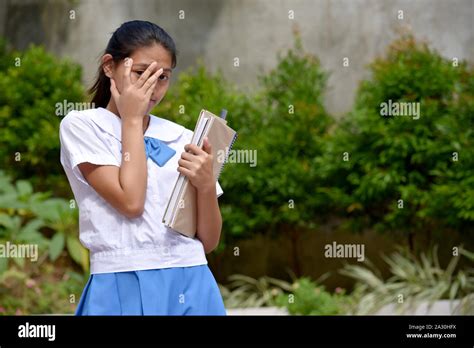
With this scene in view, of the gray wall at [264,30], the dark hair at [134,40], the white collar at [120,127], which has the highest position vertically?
the gray wall at [264,30]

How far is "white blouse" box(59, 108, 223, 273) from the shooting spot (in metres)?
1.65

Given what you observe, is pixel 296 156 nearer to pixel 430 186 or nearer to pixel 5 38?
pixel 430 186

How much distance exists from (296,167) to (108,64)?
4188 millimetres

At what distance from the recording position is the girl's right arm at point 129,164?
164 centimetres

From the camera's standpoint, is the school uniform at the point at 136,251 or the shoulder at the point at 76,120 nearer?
the school uniform at the point at 136,251

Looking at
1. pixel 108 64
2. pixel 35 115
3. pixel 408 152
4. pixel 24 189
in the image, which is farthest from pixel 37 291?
pixel 108 64

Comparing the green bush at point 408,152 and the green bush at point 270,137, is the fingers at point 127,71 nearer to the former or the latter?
the green bush at point 408,152

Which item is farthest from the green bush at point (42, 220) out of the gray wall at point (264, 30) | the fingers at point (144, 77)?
the fingers at point (144, 77)

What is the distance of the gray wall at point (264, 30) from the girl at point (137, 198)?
4787 mm

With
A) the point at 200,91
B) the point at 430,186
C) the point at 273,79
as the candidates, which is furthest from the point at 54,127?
the point at 430,186

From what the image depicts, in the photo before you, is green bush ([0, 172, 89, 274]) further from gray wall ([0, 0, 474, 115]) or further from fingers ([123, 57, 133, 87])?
fingers ([123, 57, 133, 87])

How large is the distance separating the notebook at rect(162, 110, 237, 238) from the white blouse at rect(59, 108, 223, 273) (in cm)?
3

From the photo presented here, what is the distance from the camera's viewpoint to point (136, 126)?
5.58 feet

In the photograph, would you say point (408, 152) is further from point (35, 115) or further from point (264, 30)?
point (35, 115)
